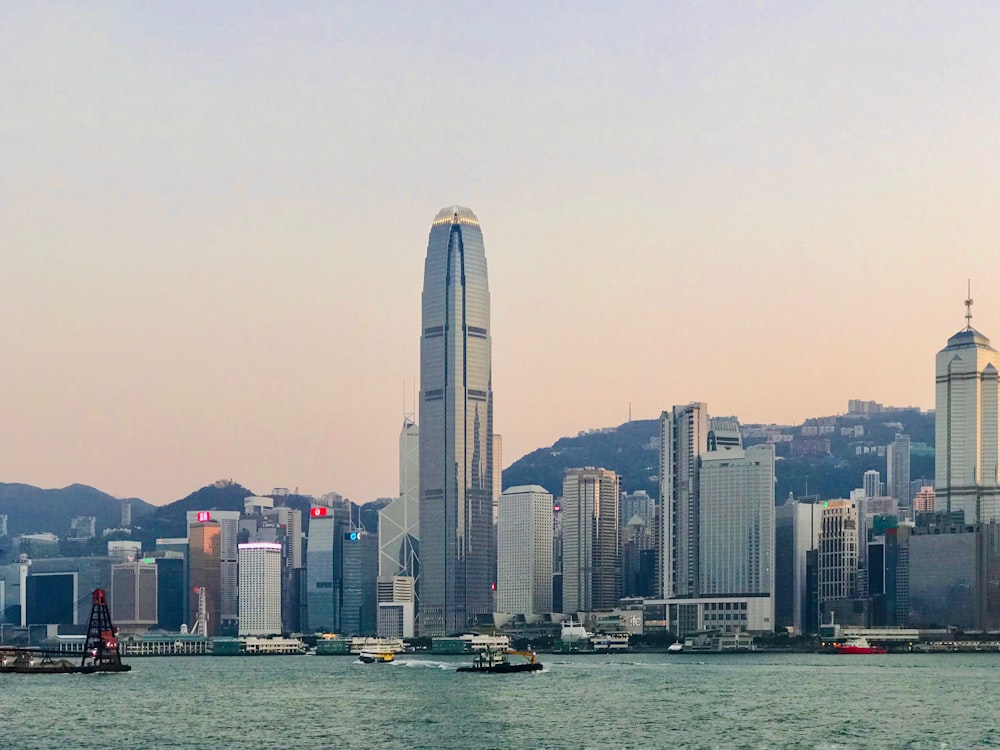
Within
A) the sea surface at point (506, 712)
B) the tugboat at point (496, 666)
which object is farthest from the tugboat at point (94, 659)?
the tugboat at point (496, 666)

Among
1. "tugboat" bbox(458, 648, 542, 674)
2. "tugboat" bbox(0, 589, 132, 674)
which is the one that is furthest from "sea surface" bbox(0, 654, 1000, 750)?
"tugboat" bbox(0, 589, 132, 674)

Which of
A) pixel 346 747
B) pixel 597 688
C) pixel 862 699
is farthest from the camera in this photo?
pixel 597 688

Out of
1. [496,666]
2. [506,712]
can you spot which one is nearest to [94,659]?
[496,666]

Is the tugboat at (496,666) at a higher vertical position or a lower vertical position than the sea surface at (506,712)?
lower

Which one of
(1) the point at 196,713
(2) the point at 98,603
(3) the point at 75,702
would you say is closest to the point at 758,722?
(1) the point at 196,713

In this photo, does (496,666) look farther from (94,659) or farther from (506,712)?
(506,712)

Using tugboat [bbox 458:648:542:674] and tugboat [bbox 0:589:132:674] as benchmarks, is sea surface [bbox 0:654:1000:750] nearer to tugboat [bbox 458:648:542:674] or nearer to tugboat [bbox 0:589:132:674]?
tugboat [bbox 458:648:542:674]

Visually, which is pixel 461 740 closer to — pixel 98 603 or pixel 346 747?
pixel 346 747

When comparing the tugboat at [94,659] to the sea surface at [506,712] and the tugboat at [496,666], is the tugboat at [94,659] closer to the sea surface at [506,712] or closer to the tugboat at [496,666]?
the sea surface at [506,712]
